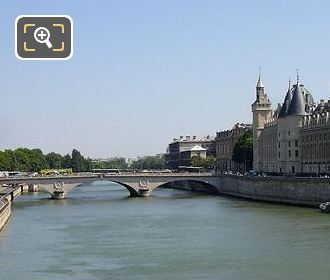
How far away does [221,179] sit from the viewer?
210ft

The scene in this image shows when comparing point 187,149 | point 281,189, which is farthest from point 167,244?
point 187,149

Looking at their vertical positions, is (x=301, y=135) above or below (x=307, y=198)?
above

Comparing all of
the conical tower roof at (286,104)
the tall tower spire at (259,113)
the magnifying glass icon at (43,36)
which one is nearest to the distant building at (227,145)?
the tall tower spire at (259,113)

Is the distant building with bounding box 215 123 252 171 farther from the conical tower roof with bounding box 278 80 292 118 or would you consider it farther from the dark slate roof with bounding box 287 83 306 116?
the dark slate roof with bounding box 287 83 306 116

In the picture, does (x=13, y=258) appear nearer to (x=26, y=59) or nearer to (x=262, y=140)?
(x=26, y=59)

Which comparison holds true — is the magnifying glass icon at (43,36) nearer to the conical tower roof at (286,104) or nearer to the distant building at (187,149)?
the conical tower roof at (286,104)

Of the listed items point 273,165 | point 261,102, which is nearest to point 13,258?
point 273,165

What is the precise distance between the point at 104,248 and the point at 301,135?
127 feet

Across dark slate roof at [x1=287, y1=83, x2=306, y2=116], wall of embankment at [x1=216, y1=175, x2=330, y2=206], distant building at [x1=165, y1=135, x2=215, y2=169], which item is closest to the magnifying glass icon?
wall of embankment at [x1=216, y1=175, x2=330, y2=206]

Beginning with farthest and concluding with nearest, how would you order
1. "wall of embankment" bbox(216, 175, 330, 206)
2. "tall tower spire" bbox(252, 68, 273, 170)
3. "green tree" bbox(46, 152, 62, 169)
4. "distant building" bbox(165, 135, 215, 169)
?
"green tree" bbox(46, 152, 62, 169) → "distant building" bbox(165, 135, 215, 169) → "tall tower spire" bbox(252, 68, 273, 170) → "wall of embankment" bbox(216, 175, 330, 206)

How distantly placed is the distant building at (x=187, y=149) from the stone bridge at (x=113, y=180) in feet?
196

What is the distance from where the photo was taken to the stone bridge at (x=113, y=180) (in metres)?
57.5

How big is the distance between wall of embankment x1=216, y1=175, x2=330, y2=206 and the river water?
2655mm

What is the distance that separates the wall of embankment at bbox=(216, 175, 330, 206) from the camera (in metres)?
44.8
